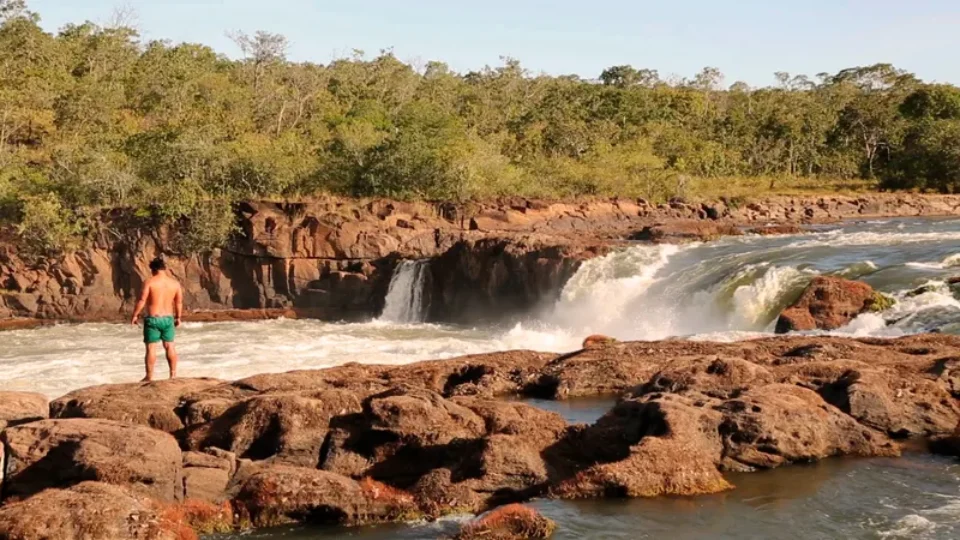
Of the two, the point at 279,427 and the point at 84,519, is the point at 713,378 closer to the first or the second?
the point at 279,427

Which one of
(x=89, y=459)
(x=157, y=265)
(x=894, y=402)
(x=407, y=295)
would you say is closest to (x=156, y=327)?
(x=157, y=265)

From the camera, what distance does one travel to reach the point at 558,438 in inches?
407

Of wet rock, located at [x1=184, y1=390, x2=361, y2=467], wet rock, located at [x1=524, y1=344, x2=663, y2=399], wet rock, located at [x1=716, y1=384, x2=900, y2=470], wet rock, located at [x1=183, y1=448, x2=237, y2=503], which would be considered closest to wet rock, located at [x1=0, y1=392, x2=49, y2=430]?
wet rock, located at [x1=184, y1=390, x2=361, y2=467]

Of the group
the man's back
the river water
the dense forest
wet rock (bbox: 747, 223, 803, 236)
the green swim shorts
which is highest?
the dense forest

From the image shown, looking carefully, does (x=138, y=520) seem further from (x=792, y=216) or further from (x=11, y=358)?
(x=792, y=216)

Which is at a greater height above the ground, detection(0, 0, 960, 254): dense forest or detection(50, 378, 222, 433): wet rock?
detection(0, 0, 960, 254): dense forest

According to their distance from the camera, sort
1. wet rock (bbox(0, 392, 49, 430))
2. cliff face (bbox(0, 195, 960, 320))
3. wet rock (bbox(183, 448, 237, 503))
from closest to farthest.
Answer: wet rock (bbox(183, 448, 237, 503)), wet rock (bbox(0, 392, 49, 430)), cliff face (bbox(0, 195, 960, 320))

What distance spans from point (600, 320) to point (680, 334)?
2.96m

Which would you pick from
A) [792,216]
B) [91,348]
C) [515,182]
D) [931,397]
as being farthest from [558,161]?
[931,397]

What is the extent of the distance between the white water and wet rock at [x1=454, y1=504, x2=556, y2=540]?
10.6 metres

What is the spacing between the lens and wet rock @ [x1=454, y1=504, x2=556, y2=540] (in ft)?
26.5

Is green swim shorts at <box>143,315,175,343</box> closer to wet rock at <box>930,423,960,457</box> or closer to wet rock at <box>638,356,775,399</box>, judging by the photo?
wet rock at <box>638,356,775,399</box>

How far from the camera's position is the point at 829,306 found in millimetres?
19281

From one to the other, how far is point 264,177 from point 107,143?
29.0 ft
